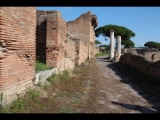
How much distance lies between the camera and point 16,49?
16.0 ft

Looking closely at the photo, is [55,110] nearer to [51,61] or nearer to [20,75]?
[20,75]

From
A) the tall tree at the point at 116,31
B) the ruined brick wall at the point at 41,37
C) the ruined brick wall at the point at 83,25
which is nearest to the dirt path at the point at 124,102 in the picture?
the ruined brick wall at the point at 41,37

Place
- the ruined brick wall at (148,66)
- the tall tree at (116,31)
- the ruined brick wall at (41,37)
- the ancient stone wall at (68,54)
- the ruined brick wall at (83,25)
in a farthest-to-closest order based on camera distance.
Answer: the tall tree at (116,31)
the ruined brick wall at (83,25)
the ancient stone wall at (68,54)
the ruined brick wall at (148,66)
the ruined brick wall at (41,37)

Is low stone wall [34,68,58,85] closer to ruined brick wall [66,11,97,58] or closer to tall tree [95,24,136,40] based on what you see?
ruined brick wall [66,11,97,58]

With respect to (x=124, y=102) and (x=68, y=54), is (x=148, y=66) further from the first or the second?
(x=124, y=102)

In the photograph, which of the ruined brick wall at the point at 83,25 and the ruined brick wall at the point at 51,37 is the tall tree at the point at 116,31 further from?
the ruined brick wall at the point at 51,37

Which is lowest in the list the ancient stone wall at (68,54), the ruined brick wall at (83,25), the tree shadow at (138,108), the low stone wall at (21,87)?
the tree shadow at (138,108)

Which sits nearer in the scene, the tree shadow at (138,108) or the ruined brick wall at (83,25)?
the tree shadow at (138,108)

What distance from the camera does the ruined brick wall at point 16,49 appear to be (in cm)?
429

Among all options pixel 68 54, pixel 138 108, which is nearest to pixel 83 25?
pixel 68 54

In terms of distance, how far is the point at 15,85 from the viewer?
473cm

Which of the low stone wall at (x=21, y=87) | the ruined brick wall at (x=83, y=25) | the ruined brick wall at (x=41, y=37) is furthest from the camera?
the ruined brick wall at (x=83, y=25)
